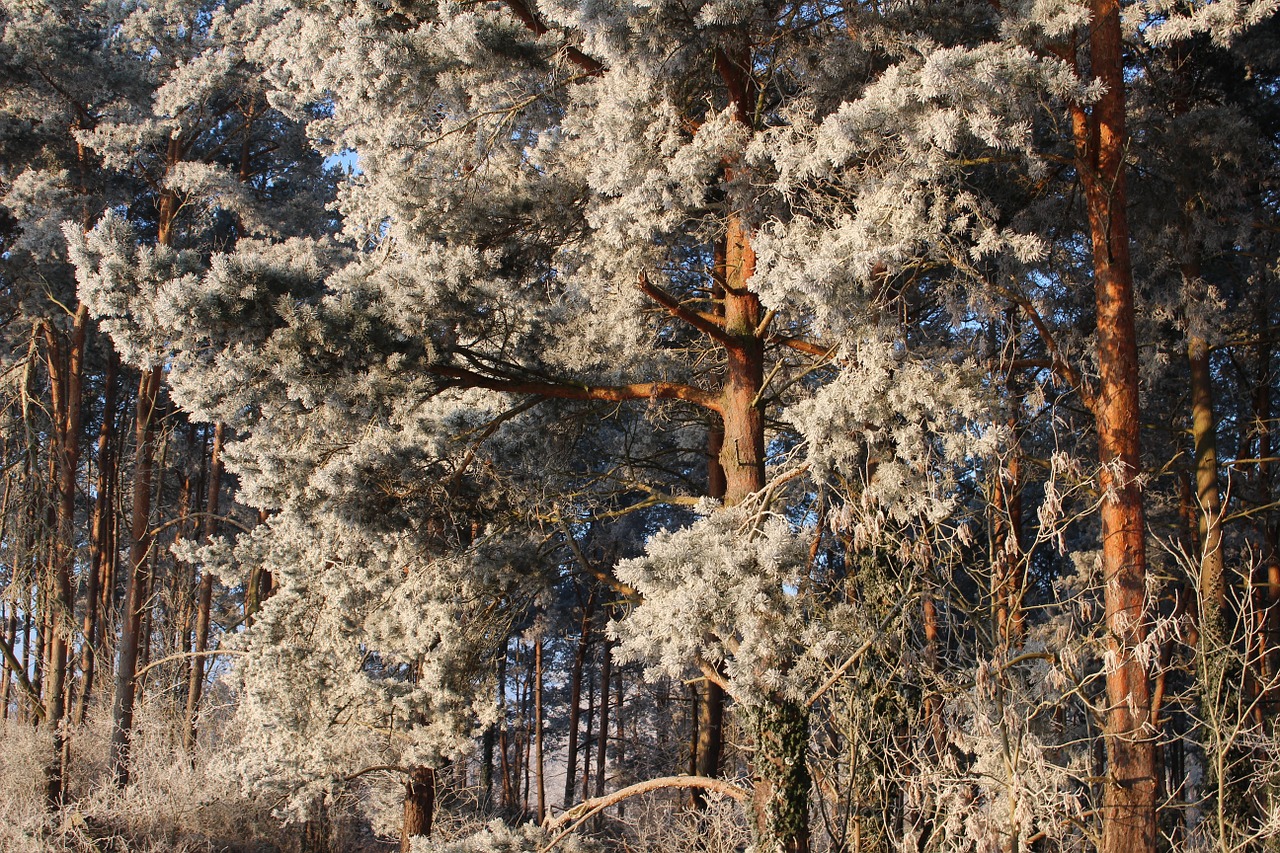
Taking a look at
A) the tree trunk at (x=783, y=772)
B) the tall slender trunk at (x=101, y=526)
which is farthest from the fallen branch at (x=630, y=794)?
the tall slender trunk at (x=101, y=526)

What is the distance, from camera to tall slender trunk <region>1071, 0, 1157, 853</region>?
6.78 m

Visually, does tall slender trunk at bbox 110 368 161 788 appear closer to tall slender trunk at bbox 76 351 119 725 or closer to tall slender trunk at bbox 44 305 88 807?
tall slender trunk at bbox 44 305 88 807

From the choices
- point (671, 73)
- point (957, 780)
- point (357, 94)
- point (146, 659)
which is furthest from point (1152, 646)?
point (146, 659)

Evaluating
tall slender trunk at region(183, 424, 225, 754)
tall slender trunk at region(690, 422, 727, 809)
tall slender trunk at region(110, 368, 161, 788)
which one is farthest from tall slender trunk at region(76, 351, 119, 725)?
tall slender trunk at region(690, 422, 727, 809)

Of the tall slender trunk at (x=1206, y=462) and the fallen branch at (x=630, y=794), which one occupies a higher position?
the tall slender trunk at (x=1206, y=462)

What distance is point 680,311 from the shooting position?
7.91 metres

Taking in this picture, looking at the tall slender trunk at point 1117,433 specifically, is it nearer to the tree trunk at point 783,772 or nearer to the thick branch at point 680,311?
the tree trunk at point 783,772

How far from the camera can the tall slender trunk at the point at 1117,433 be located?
6.78 metres

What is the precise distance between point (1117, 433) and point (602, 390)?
367cm

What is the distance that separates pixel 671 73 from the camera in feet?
23.2

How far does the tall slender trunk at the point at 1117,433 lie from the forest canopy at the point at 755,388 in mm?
34

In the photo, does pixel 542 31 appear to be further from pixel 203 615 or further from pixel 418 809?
pixel 203 615

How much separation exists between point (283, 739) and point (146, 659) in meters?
14.1

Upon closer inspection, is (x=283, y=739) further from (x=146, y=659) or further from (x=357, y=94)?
(x=146, y=659)
